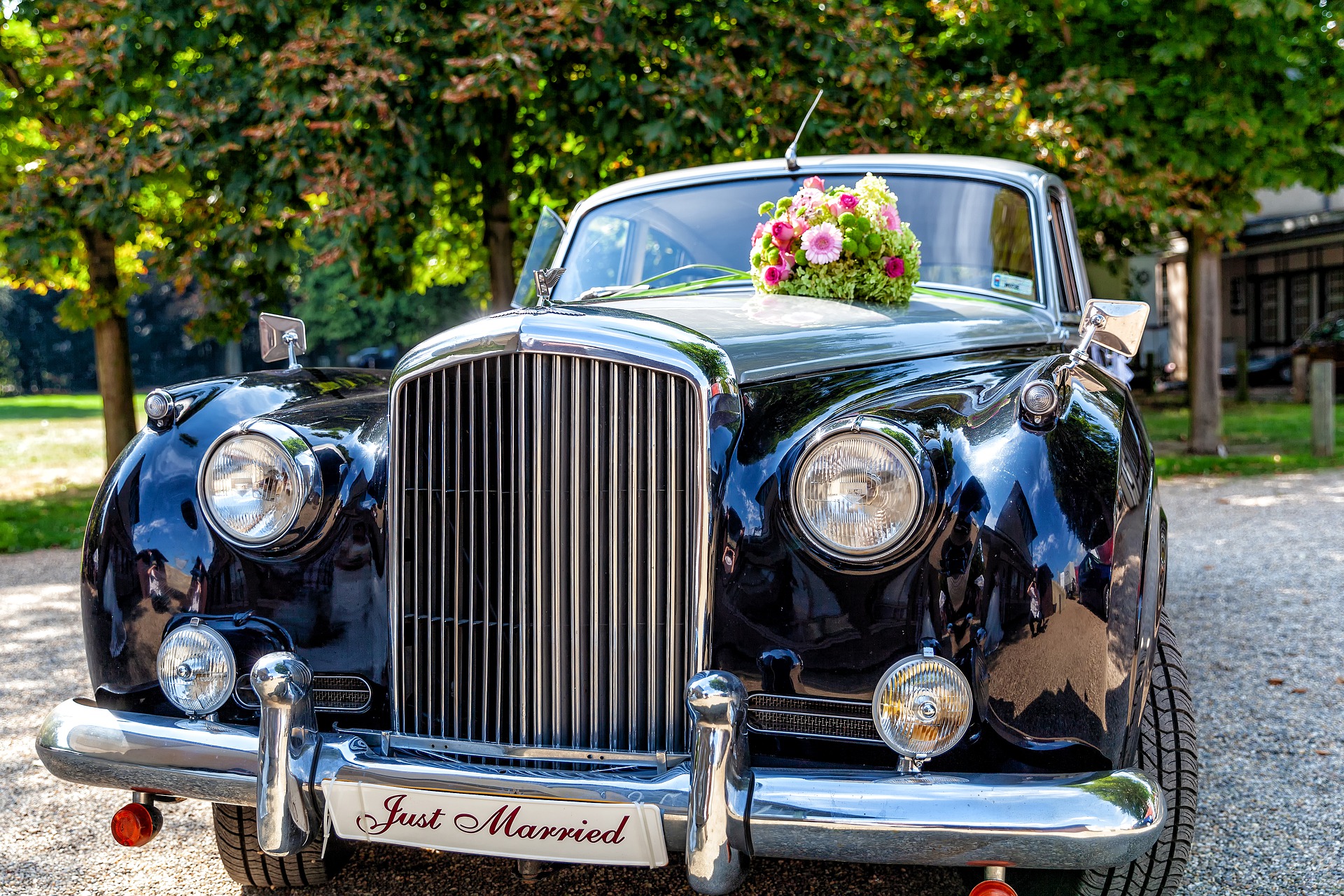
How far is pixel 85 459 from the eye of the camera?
15305mm

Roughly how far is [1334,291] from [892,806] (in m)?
27.6

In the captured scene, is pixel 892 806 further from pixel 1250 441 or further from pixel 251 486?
pixel 1250 441

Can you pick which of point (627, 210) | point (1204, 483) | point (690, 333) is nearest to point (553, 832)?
point (690, 333)

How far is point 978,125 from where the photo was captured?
8.26 m

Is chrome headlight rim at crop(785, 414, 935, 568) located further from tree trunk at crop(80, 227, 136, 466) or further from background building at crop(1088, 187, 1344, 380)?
background building at crop(1088, 187, 1344, 380)

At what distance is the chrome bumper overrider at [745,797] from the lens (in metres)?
1.87

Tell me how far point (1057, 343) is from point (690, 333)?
1.64 metres

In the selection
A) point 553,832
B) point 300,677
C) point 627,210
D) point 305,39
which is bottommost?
point 553,832

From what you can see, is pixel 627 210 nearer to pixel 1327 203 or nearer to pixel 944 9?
pixel 944 9

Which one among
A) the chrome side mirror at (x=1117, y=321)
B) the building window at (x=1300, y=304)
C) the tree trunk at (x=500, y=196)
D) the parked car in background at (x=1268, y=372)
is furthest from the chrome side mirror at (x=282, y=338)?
the building window at (x=1300, y=304)

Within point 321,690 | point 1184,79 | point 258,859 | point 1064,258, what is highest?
point 1184,79

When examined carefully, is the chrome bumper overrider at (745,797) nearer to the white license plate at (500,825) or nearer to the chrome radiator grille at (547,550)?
the white license plate at (500,825)

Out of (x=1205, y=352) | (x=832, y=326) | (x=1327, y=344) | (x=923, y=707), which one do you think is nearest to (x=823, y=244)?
(x=832, y=326)

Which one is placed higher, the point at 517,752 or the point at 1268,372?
the point at 517,752
